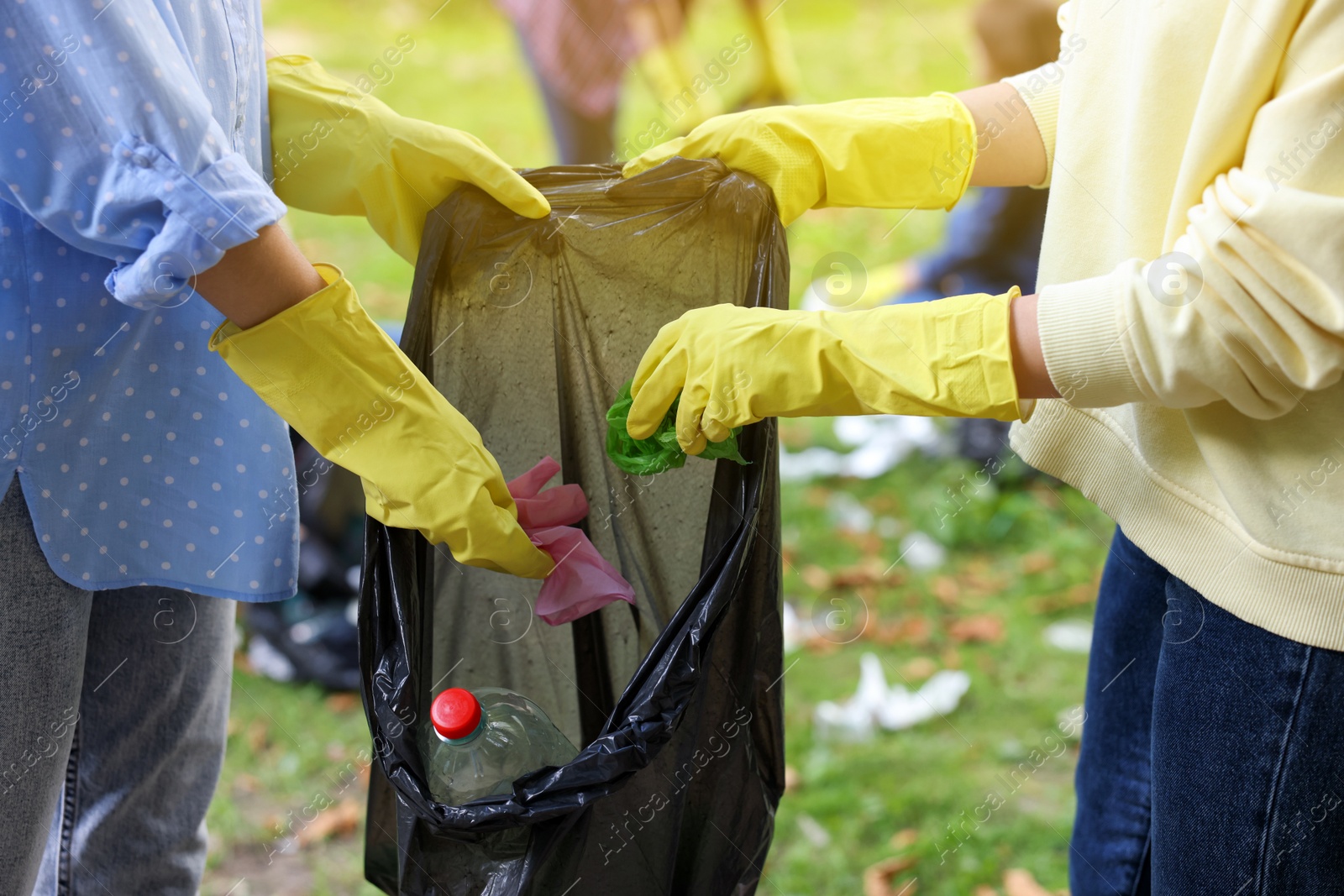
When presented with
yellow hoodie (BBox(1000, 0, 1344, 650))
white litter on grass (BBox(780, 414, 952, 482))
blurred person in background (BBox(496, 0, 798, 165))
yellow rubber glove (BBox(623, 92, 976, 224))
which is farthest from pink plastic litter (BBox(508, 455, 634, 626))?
blurred person in background (BBox(496, 0, 798, 165))

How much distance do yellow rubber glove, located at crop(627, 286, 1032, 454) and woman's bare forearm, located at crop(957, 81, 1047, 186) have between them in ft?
1.11

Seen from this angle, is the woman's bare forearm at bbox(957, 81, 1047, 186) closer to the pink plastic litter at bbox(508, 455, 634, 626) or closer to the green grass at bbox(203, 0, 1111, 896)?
the pink plastic litter at bbox(508, 455, 634, 626)

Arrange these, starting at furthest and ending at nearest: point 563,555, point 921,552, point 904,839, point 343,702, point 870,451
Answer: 1. point 870,451
2. point 921,552
3. point 343,702
4. point 904,839
5. point 563,555

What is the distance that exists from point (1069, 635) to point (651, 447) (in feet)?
6.48

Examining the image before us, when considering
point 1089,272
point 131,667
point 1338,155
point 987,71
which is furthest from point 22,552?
point 987,71

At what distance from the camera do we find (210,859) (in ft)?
7.38

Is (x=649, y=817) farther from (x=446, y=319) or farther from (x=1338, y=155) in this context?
(x=1338, y=155)

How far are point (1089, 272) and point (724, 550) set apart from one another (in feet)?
1.78

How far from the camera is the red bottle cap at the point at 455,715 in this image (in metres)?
1.12

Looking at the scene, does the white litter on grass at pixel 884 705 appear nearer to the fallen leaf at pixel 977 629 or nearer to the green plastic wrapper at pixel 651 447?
the fallen leaf at pixel 977 629

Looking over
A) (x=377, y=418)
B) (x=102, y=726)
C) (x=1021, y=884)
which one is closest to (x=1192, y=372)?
(x=377, y=418)

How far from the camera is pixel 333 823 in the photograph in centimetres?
231

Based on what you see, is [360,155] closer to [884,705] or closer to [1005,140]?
[1005,140]

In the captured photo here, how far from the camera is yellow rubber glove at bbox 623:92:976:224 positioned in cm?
136
